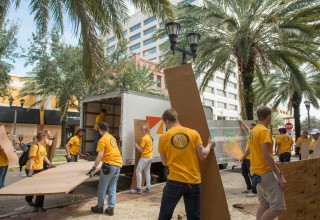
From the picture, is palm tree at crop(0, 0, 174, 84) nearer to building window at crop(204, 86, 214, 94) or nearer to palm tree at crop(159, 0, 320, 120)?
palm tree at crop(159, 0, 320, 120)

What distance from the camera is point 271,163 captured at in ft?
11.4

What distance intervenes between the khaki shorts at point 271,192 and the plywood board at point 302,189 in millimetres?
208

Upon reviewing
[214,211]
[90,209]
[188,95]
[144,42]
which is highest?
[144,42]

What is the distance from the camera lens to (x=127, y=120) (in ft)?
27.1

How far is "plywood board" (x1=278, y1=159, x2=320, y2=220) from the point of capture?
12.4ft

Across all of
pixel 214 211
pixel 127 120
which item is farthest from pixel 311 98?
pixel 214 211

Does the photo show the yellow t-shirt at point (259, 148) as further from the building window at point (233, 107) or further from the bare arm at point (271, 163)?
the building window at point (233, 107)

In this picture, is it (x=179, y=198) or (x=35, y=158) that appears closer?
(x=179, y=198)

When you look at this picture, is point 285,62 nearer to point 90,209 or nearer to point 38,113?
point 90,209

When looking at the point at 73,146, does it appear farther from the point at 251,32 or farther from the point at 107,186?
the point at 251,32

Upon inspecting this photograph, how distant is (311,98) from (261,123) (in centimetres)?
2020

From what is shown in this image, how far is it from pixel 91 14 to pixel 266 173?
6609 mm

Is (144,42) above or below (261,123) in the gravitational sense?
above

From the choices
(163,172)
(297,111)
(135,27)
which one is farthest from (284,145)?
(135,27)
